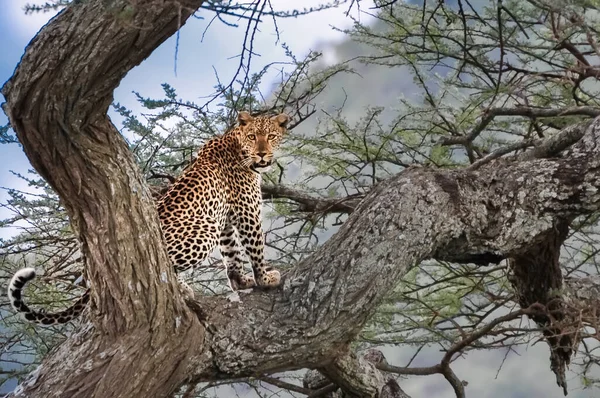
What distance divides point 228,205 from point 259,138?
0.29 metres

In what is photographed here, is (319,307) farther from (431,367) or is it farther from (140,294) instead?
(431,367)

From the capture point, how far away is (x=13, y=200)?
3.96 metres

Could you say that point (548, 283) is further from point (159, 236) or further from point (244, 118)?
point (159, 236)

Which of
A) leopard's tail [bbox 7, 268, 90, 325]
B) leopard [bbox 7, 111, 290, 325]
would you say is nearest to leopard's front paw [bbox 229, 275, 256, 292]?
leopard [bbox 7, 111, 290, 325]

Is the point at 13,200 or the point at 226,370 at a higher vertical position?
the point at 13,200

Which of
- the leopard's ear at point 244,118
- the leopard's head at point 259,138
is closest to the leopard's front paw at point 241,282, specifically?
the leopard's head at point 259,138

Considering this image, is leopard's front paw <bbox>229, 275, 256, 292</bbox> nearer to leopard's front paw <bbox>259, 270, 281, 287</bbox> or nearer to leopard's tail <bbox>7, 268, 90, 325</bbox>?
leopard's front paw <bbox>259, 270, 281, 287</bbox>

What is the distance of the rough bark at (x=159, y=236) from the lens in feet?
6.70

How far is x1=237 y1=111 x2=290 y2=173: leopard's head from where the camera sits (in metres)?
3.37

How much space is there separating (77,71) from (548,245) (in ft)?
6.92

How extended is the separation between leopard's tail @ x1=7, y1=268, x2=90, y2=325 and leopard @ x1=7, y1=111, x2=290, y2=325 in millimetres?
346

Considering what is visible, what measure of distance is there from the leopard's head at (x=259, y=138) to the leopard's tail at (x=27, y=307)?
90 cm

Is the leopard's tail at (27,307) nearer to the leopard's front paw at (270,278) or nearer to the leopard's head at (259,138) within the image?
the leopard's front paw at (270,278)

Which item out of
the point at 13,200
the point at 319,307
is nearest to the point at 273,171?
the point at 13,200
